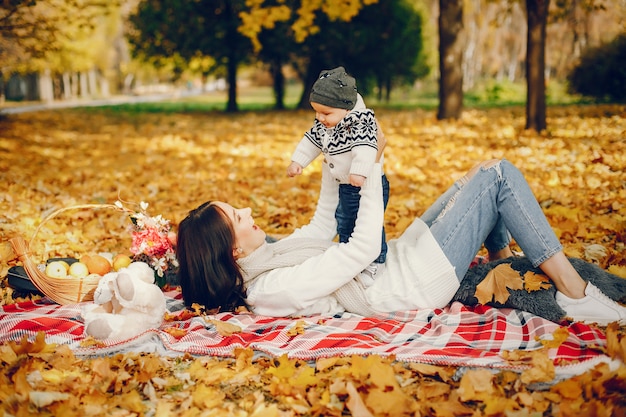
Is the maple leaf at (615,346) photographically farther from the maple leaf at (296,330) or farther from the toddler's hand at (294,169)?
the toddler's hand at (294,169)

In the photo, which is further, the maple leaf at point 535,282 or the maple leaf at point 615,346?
the maple leaf at point 535,282

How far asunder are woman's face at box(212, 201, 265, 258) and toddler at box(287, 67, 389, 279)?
0.44 m

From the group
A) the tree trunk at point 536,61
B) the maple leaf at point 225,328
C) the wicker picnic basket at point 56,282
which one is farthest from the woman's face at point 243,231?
the tree trunk at point 536,61

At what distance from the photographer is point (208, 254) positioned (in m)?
2.71

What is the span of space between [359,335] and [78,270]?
175 cm

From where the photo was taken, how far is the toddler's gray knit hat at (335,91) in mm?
2846

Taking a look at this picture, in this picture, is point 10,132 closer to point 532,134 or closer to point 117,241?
point 117,241

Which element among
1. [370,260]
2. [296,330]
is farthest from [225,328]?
[370,260]

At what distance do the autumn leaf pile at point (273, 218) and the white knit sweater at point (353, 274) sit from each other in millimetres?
334

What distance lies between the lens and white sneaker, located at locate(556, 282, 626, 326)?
266cm

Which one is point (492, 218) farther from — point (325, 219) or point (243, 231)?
point (243, 231)

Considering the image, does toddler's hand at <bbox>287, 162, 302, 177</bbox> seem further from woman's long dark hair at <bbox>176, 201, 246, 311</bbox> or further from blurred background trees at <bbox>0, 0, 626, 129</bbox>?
blurred background trees at <bbox>0, 0, 626, 129</bbox>

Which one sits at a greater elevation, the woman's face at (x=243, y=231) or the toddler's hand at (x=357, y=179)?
the toddler's hand at (x=357, y=179)

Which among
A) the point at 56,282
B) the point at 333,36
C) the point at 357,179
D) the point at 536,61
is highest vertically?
the point at 333,36
